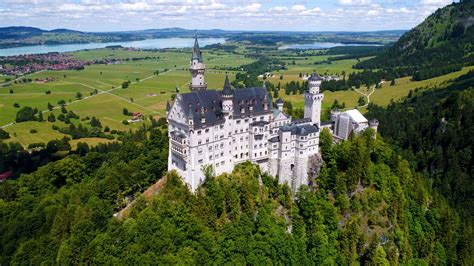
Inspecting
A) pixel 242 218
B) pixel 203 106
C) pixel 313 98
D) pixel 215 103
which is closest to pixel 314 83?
pixel 313 98

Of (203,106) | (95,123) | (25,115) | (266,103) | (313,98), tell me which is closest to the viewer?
(203,106)

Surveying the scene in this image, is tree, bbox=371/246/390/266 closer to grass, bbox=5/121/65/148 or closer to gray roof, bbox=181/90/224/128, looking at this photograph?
gray roof, bbox=181/90/224/128

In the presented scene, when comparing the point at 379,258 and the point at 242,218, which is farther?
the point at 379,258

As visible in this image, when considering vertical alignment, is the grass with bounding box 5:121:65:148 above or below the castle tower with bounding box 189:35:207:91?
below

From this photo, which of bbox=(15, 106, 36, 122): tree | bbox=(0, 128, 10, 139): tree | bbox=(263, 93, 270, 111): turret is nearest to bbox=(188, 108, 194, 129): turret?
bbox=(263, 93, 270, 111): turret

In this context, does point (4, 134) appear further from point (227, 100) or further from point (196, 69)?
point (227, 100)

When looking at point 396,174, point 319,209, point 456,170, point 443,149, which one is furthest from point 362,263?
point 443,149

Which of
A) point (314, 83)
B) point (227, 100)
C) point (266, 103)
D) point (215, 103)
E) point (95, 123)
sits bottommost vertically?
point (95, 123)
